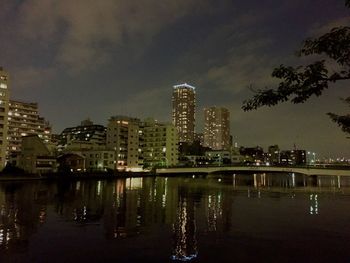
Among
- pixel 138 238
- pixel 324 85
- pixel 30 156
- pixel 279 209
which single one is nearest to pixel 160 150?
pixel 30 156

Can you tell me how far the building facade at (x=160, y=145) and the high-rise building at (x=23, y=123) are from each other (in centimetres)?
4673

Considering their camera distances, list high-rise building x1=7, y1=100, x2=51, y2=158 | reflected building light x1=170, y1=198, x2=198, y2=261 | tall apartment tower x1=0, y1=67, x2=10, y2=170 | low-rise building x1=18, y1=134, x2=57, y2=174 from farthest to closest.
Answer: high-rise building x1=7, y1=100, x2=51, y2=158 < low-rise building x1=18, y1=134, x2=57, y2=174 < tall apartment tower x1=0, y1=67, x2=10, y2=170 < reflected building light x1=170, y1=198, x2=198, y2=261

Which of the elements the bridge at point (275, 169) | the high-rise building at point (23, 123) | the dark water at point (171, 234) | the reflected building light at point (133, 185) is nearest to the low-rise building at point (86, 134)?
the high-rise building at point (23, 123)

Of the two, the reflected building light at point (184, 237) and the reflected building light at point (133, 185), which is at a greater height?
the reflected building light at point (133, 185)

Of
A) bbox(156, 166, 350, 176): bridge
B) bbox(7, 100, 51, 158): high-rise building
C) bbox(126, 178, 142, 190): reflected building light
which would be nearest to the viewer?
bbox(126, 178, 142, 190): reflected building light

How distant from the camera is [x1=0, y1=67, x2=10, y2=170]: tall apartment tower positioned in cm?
9050

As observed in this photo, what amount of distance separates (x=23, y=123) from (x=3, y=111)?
238ft

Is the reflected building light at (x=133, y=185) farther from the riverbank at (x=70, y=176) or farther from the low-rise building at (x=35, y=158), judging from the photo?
the low-rise building at (x=35, y=158)

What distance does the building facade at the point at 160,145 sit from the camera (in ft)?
518

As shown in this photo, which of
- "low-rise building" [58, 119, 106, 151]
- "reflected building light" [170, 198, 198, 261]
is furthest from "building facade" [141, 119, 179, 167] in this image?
"reflected building light" [170, 198, 198, 261]

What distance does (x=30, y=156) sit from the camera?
100 meters

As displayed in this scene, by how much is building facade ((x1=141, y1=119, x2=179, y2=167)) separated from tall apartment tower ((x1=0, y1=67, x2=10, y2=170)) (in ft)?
233

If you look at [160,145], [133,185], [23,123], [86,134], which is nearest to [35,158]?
[133,185]

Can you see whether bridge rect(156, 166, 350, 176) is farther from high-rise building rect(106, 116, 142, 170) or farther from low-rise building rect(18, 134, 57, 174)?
low-rise building rect(18, 134, 57, 174)
